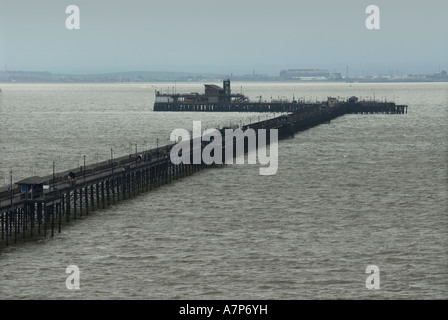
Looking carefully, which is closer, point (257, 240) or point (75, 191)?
point (257, 240)

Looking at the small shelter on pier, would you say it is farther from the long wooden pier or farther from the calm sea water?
the calm sea water

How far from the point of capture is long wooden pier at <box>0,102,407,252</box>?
61.1 metres

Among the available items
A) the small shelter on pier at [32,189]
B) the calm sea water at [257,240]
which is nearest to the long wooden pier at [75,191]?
the small shelter on pier at [32,189]

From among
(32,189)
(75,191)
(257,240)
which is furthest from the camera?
(75,191)

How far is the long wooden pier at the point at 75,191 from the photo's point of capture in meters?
61.1

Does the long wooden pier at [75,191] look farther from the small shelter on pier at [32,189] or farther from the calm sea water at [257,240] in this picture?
the calm sea water at [257,240]

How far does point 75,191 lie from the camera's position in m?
68.6

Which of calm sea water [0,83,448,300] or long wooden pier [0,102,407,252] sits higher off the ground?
long wooden pier [0,102,407,252]

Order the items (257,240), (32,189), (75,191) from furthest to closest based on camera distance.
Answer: (75,191) → (32,189) → (257,240)

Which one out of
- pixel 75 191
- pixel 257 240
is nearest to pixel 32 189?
pixel 75 191

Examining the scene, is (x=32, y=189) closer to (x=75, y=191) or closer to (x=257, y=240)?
(x=75, y=191)

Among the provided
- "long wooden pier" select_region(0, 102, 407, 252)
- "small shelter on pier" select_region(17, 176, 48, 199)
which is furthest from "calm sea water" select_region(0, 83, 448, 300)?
"small shelter on pier" select_region(17, 176, 48, 199)

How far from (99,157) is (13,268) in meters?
65.6
